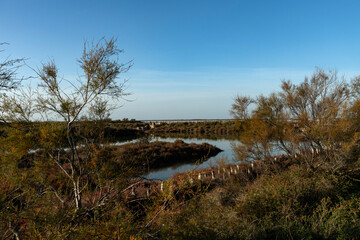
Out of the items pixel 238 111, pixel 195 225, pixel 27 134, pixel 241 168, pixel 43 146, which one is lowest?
pixel 241 168

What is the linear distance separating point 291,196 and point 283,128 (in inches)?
179

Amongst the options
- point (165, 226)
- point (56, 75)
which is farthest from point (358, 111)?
point (56, 75)

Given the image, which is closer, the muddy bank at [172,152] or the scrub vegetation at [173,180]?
the scrub vegetation at [173,180]

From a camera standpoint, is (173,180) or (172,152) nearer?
(173,180)

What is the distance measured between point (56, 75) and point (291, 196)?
647 cm

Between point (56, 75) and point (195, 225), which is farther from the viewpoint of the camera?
point (56, 75)

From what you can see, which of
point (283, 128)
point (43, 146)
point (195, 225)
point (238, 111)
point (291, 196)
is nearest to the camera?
point (195, 225)

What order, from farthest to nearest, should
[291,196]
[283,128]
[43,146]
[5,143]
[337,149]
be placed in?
[283,128]
[337,149]
[291,196]
[43,146]
[5,143]

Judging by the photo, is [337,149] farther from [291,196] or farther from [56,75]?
[56,75]

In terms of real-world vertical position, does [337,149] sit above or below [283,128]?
below

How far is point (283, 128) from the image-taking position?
388 inches

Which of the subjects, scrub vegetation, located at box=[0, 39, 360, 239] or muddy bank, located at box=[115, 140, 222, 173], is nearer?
scrub vegetation, located at box=[0, 39, 360, 239]

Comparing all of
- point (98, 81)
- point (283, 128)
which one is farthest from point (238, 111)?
point (98, 81)

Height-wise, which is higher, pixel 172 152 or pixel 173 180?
pixel 173 180
